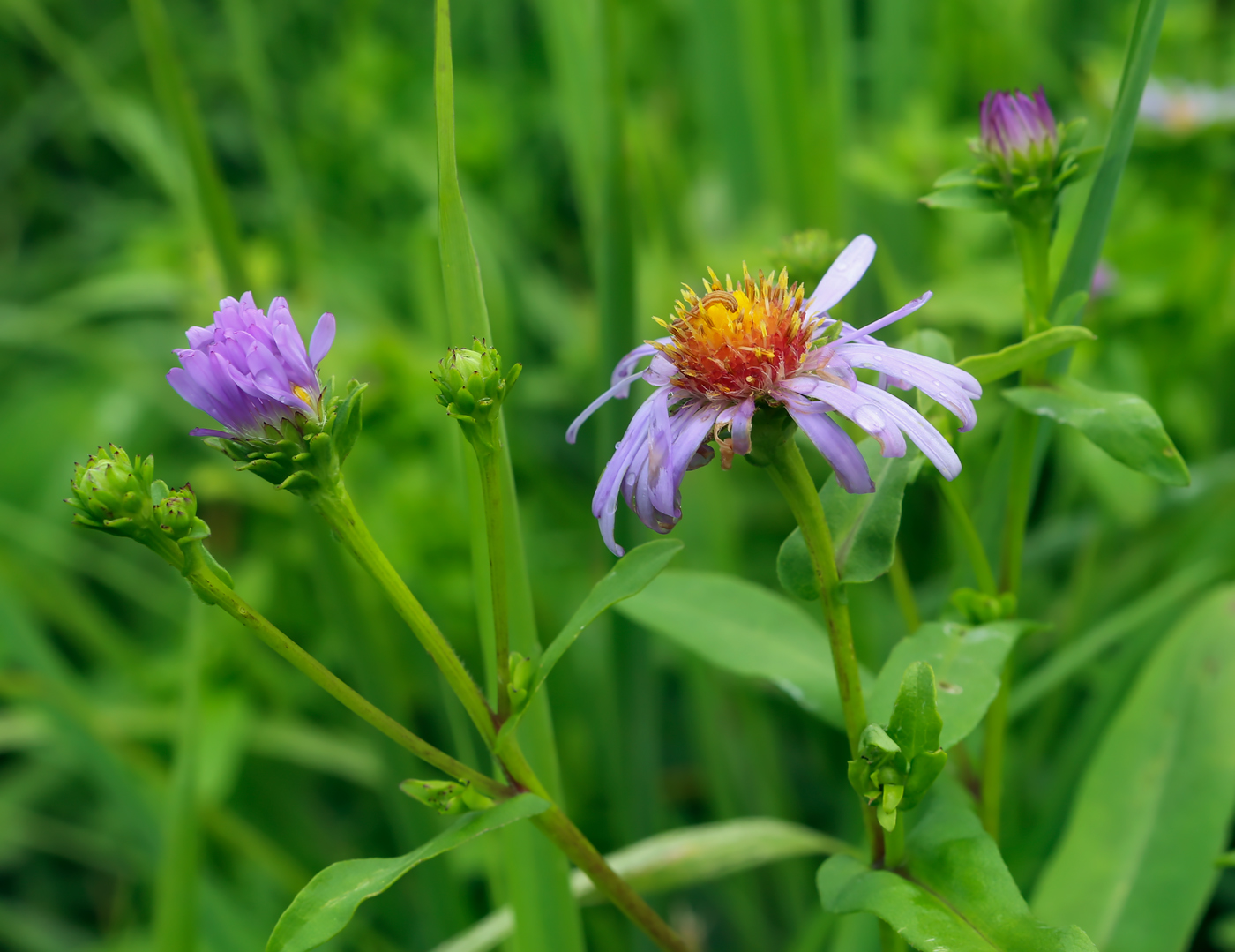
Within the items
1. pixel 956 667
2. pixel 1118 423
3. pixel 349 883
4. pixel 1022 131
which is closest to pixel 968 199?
pixel 1022 131

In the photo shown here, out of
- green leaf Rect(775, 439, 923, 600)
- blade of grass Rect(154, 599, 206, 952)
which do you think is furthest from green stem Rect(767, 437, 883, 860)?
blade of grass Rect(154, 599, 206, 952)

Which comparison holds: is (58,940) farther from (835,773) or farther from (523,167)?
(523,167)

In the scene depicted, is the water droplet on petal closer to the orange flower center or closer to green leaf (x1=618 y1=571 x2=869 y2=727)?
the orange flower center

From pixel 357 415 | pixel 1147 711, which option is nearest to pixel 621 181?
pixel 357 415

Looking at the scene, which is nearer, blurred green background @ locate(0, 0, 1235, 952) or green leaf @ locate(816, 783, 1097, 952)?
green leaf @ locate(816, 783, 1097, 952)

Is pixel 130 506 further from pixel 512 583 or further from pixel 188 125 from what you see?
pixel 188 125

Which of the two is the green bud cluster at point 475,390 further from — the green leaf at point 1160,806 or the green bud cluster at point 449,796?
the green leaf at point 1160,806
